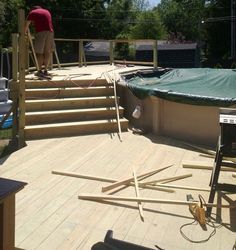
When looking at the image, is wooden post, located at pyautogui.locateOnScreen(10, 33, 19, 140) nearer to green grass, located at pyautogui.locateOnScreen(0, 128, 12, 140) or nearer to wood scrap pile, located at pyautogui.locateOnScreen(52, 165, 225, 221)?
green grass, located at pyautogui.locateOnScreen(0, 128, 12, 140)

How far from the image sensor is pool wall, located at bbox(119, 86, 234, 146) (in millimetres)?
6148

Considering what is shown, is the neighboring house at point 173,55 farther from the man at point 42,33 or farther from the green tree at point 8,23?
the man at point 42,33

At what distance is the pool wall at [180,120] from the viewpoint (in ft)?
20.2

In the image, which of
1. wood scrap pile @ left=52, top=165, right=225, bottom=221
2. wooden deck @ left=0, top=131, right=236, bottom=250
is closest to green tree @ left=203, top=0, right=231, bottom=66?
wooden deck @ left=0, top=131, right=236, bottom=250

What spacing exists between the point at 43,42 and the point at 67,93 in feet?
4.56

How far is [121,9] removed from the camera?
137 ft

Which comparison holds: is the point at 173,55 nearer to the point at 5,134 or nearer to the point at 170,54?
the point at 170,54

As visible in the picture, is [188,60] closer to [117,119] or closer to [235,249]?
[117,119]

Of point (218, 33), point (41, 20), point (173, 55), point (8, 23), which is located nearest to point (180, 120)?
point (41, 20)

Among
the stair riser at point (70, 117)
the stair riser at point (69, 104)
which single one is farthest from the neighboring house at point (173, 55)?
the stair riser at point (70, 117)

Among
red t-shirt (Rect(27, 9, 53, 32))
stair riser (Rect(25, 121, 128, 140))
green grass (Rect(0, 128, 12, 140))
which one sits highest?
red t-shirt (Rect(27, 9, 53, 32))

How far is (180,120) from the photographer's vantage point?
6.51 m

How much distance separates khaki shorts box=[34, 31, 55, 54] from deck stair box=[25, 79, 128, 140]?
39.7 inches

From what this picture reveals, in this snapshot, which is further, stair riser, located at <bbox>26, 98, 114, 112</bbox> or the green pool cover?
stair riser, located at <bbox>26, 98, 114, 112</bbox>
